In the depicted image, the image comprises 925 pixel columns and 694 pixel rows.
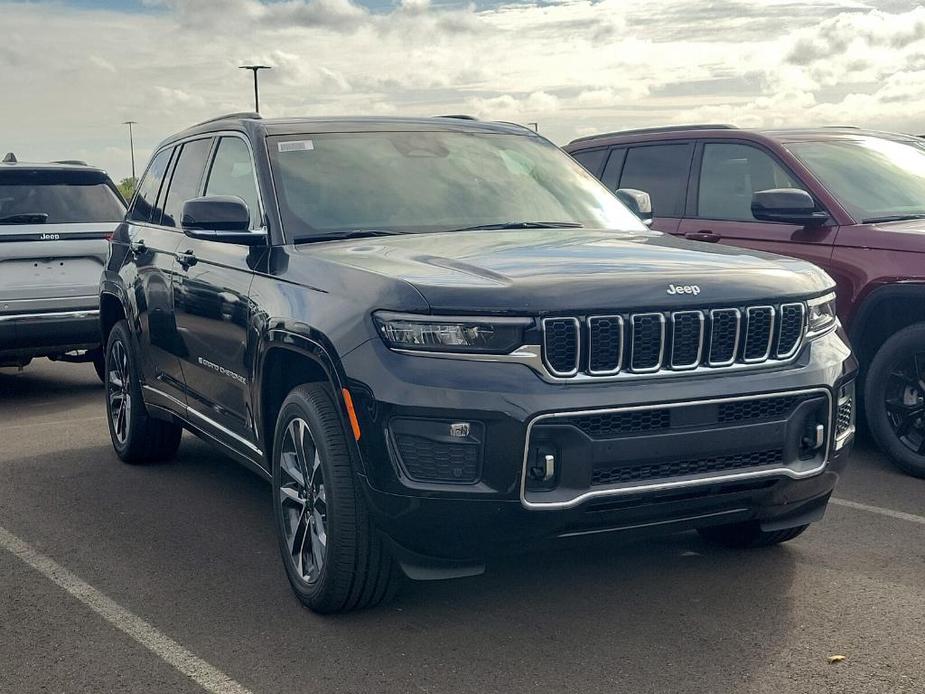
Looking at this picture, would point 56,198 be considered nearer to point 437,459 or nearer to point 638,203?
point 638,203

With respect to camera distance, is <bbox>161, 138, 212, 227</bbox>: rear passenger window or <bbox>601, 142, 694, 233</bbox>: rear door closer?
<bbox>161, 138, 212, 227</bbox>: rear passenger window

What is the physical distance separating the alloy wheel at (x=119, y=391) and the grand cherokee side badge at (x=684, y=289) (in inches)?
155

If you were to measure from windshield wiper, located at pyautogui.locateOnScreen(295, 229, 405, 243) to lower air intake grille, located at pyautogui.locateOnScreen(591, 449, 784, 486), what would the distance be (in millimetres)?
1647

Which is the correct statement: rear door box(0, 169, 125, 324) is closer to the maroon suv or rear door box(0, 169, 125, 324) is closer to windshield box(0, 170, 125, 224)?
windshield box(0, 170, 125, 224)

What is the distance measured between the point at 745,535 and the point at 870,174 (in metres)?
3.33

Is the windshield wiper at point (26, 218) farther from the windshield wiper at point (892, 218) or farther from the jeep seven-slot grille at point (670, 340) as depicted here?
the jeep seven-slot grille at point (670, 340)

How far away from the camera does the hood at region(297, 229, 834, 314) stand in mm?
3965

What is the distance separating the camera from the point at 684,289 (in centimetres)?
413

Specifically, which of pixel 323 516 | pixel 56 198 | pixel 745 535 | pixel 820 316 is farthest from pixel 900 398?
pixel 56 198

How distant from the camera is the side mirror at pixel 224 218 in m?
5.01

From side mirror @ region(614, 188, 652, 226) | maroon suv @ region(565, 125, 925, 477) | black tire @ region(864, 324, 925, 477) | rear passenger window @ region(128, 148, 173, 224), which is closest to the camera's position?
side mirror @ region(614, 188, 652, 226)

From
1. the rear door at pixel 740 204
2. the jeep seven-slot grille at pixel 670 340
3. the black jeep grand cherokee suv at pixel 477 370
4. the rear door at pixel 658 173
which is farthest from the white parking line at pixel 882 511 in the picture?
the rear door at pixel 658 173

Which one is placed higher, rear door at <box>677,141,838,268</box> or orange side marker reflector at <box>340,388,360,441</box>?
rear door at <box>677,141,838,268</box>

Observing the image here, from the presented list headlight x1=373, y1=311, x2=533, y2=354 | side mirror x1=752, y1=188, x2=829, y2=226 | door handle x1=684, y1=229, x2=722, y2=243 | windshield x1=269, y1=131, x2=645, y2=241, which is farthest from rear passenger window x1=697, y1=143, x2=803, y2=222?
headlight x1=373, y1=311, x2=533, y2=354
